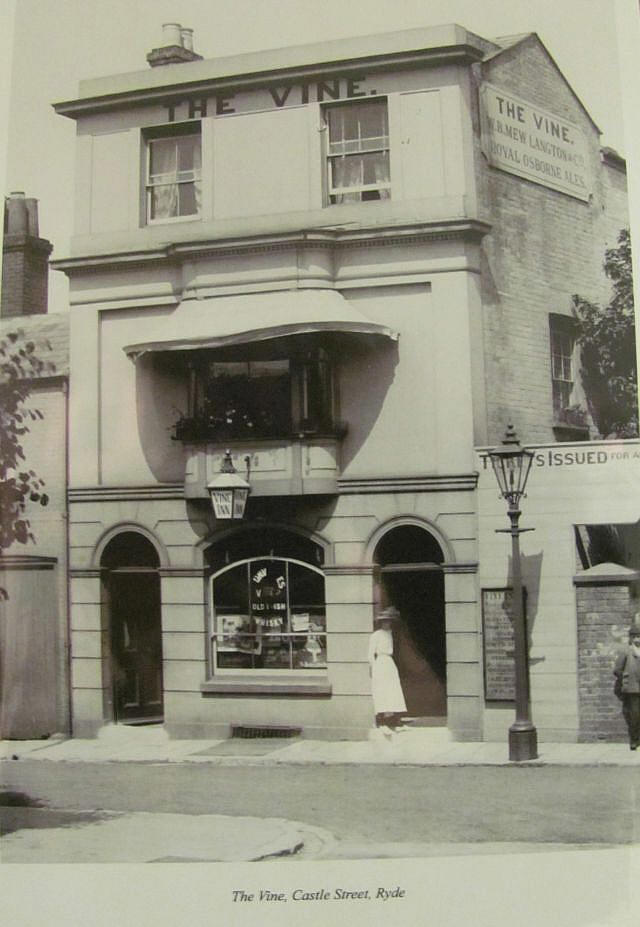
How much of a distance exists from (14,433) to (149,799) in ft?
7.38

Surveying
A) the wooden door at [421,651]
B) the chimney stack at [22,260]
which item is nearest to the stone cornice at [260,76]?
the chimney stack at [22,260]

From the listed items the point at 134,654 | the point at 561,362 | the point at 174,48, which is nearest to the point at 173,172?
the point at 174,48

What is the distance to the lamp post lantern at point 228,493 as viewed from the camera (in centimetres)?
761

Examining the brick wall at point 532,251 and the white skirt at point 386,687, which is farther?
the white skirt at point 386,687

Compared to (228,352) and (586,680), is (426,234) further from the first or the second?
(586,680)

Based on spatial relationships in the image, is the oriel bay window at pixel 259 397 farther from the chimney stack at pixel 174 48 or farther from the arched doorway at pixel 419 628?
the chimney stack at pixel 174 48

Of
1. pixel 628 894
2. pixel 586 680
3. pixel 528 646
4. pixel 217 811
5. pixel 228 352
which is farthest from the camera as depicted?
pixel 228 352

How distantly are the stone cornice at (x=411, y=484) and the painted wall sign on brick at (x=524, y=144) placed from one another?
2.13 m

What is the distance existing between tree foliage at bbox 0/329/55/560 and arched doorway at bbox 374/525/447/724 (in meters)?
2.48

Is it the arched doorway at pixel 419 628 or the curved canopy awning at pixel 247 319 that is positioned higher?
the curved canopy awning at pixel 247 319

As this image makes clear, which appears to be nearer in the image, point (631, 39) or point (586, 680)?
point (631, 39)

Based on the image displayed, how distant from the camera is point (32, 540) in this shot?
20.6ft

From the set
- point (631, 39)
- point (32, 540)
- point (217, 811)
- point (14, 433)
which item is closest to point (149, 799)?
point (217, 811)

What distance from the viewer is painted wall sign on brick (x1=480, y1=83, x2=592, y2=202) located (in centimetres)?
711
